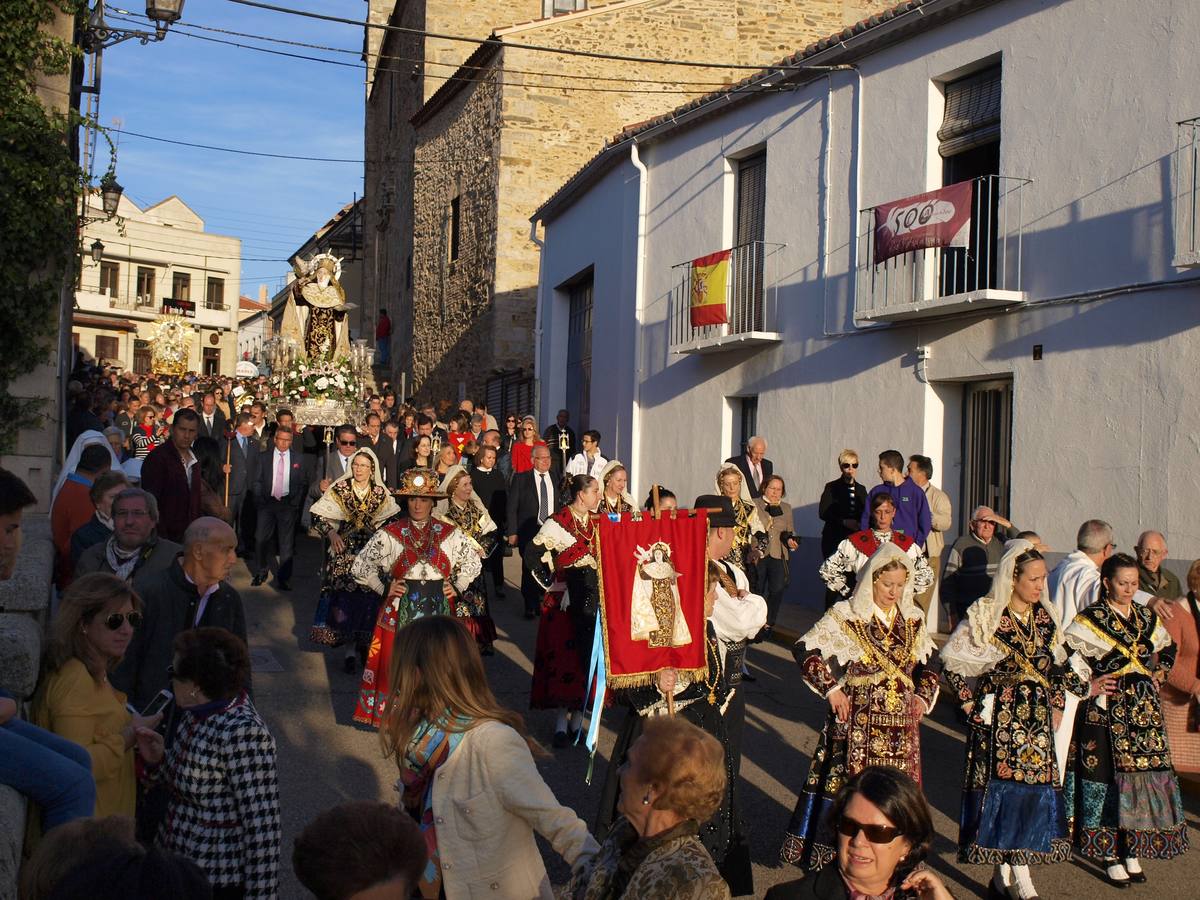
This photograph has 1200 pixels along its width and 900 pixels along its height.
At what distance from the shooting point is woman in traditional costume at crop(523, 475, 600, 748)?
8711mm

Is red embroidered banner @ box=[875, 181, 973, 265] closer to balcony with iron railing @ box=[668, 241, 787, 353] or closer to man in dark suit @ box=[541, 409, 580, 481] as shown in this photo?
balcony with iron railing @ box=[668, 241, 787, 353]

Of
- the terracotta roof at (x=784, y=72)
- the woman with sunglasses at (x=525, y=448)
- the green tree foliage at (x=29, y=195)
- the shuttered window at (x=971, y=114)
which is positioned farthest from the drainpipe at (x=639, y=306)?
the green tree foliage at (x=29, y=195)

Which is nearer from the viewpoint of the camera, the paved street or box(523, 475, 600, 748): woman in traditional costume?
the paved street

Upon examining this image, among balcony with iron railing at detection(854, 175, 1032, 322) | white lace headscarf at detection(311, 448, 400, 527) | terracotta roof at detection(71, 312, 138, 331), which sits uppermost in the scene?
terracotta roof at detection(71, 312, 138, 331)

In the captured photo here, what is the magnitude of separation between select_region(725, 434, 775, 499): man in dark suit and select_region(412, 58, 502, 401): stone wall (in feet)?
48.2

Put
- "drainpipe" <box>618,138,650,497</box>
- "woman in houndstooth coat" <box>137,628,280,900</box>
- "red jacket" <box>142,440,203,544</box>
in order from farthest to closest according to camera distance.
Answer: "drainpipe" <box>618,138,650,497</box> < "red jacket" <box>142,440,203,544</box> < "woman in houndstooth coat" <box>137,628,280,900</box>

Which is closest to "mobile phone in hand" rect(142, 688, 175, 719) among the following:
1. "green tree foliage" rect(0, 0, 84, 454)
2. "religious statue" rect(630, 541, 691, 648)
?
"religious statue" rect(630, 541, 691, 648)

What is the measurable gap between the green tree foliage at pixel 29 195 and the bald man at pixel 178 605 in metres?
5.67

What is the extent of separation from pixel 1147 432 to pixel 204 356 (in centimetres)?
6598

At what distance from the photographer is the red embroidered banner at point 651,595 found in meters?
5.92

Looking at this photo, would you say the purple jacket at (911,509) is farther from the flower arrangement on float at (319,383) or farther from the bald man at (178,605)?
the flower arrangement on float at (319,383)

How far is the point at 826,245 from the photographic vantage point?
15.2 m

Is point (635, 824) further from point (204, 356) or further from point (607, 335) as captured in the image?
point (204, 356)

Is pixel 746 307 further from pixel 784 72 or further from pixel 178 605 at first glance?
pixel 178 605
